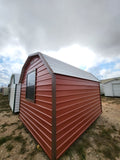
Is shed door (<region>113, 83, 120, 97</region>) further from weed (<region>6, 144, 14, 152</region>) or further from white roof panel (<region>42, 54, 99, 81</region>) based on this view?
weed (<region>6, 144, 14, 152</region>)

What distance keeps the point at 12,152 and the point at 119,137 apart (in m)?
4.07

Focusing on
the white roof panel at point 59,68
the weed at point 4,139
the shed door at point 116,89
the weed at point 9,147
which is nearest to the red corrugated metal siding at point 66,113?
the white roof panel at point 59,68

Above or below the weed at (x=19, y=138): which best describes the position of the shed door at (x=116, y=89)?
above

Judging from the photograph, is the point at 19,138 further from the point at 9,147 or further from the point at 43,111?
the point at 43,111

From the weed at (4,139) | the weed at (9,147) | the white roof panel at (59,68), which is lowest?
the weed at (4,139)

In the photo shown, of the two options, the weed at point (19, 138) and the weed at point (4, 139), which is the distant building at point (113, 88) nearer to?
the weed at point (19, 138)

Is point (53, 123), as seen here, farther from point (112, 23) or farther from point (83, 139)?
A: point (112, 23)

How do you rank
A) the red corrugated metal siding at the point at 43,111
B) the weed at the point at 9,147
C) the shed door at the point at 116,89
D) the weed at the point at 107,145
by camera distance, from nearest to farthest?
the red corrugated metal siding at the point at 43,111 → the weed at the point at 107,145 → the weed at the point at 9,147 → the shed door at the point at 116,89

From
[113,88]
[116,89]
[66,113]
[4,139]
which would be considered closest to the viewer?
[66,113]

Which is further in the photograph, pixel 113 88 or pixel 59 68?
pixel 113 88

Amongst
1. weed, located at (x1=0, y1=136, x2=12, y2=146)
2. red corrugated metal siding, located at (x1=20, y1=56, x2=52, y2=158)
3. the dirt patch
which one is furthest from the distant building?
weed, located at (x1=0, y1=136, x2=12, y2=146)

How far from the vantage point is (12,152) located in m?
1.85

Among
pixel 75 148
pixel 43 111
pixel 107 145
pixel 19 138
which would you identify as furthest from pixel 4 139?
pixel 107 145

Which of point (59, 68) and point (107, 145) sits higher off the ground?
point (59, 68)
